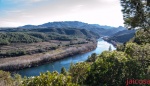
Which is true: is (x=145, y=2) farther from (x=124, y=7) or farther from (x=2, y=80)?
(x=2, y=80)

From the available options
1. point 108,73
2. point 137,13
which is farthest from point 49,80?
point 108,73

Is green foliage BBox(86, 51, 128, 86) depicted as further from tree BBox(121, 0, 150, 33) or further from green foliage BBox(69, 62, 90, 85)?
tree BBox(121, 0, 150, 33)

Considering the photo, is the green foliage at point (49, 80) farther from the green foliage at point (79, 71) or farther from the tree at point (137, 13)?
the green foliage at point (79, 71)

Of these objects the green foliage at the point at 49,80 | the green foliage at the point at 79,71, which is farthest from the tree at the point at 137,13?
the green foliage at the point at 79,71

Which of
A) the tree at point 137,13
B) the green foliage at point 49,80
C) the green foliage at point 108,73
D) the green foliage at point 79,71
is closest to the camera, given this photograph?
the green foliage at point 49,80

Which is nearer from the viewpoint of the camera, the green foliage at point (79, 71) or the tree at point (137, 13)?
the tree at point (137, 13)

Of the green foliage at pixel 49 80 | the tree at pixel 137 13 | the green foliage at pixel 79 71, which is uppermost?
the tree at pixel 137 13

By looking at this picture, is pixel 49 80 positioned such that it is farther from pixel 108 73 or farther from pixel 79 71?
pixel 79 71

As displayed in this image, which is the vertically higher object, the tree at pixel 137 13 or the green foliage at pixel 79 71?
the tree at pixel 137 13

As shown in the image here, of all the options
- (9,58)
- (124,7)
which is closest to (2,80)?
(124,7)
